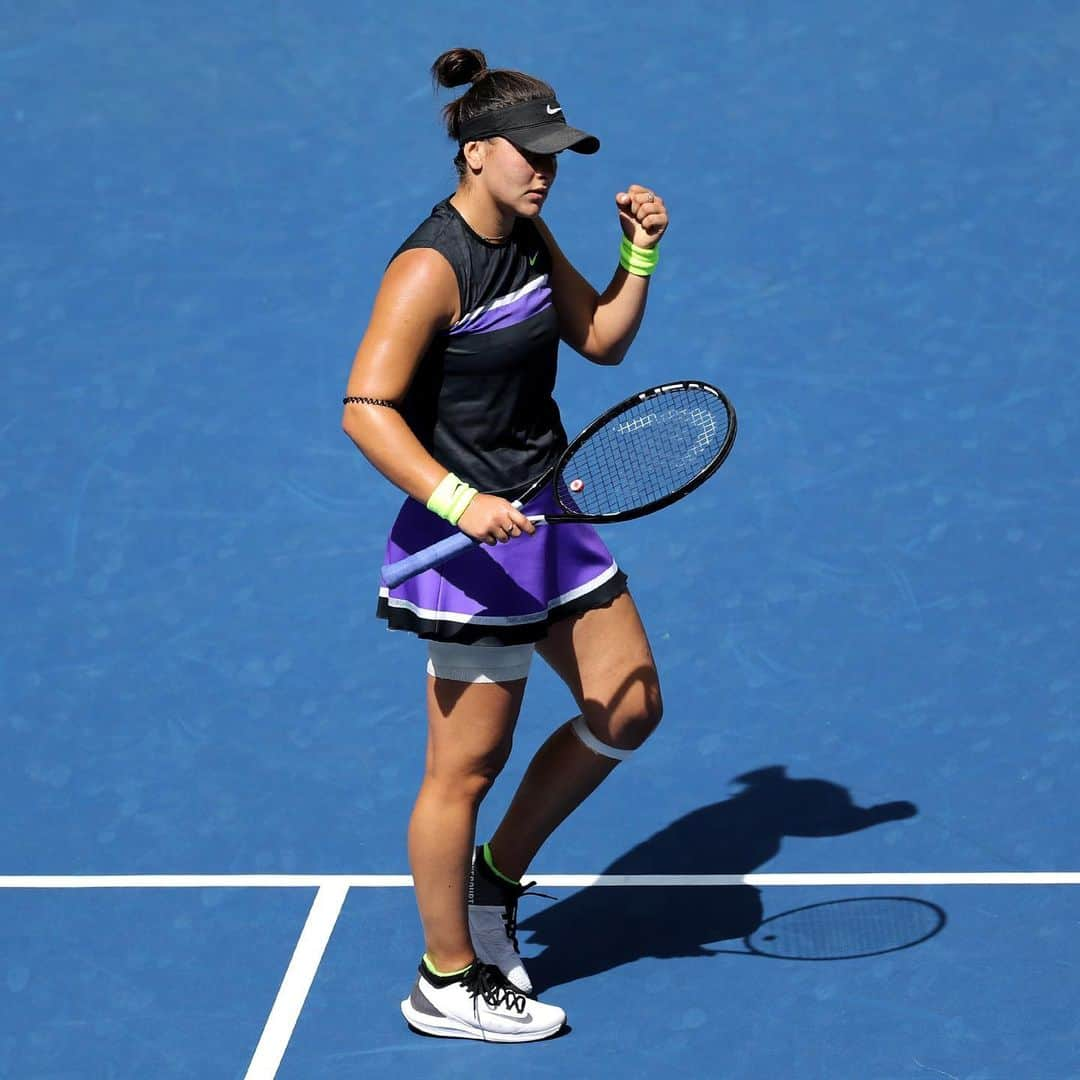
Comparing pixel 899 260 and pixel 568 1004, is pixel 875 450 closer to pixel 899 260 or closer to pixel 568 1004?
pixel 899 260

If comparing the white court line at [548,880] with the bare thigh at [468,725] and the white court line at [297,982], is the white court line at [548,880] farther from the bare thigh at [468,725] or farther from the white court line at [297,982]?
the bare thigh at [468,725]

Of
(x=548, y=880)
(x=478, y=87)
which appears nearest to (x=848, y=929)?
(x=548, y=880)

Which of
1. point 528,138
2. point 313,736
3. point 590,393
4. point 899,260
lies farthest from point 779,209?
point 528,138

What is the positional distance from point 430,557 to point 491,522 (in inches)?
9.4

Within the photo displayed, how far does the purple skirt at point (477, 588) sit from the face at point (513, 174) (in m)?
0.65

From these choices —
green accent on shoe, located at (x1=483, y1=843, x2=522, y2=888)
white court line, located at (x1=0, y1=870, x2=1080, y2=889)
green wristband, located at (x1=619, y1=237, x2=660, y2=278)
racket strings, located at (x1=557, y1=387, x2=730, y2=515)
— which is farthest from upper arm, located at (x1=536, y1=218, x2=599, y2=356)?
white court line, located at (x1=0, y1=870, x2=1080, y2=889)

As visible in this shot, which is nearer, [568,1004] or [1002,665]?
[568,1004]

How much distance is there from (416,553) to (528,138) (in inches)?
36.1

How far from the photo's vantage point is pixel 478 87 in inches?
162

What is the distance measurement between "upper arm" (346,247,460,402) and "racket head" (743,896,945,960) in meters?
1.75

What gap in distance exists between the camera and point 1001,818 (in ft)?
16.8

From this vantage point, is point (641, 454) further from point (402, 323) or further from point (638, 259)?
point (402, 323)

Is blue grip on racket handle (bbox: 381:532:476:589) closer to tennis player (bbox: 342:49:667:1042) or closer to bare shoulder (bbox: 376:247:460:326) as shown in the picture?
tennis player (bbox: 342:49:667:1042)

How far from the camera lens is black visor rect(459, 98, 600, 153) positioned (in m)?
4.01
